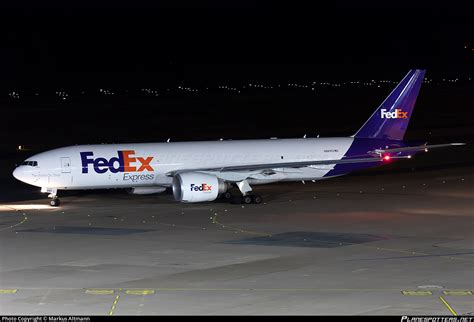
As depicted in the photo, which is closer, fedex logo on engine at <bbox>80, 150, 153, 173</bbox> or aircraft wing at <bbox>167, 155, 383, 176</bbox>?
fedex logo on engine at <bbox>80, 150, 153, 173</bbox>

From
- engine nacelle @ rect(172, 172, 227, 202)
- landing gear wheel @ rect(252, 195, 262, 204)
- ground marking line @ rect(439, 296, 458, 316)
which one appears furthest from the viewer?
landing gear wheel @ rect(252, 195, 262, 204)

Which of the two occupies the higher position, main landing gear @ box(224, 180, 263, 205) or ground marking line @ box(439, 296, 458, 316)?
ground marking line @ box(439, 296, 458, 316)

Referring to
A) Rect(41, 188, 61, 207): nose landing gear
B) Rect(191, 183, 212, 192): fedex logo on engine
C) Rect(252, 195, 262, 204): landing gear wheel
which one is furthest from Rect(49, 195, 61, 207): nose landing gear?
Rect(252, 195, 262, 204): landing gear wheel

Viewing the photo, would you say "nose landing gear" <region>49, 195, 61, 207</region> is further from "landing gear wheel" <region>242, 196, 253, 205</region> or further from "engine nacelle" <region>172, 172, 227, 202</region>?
"landing gear wheel" <region>242, 196, 253, 205</region>

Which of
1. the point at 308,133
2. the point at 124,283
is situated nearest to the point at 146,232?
the point at 124,283

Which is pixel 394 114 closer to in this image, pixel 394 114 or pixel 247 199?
pixel 394 114

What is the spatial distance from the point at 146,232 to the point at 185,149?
12.4 m

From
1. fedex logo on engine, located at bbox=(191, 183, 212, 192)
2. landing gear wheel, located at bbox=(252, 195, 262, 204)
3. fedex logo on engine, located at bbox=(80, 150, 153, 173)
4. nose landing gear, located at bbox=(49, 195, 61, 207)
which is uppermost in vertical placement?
fedex logo on engine, located at bbox=(80, 150, 153, 173)

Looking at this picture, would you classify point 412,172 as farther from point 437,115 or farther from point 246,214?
point 437,115

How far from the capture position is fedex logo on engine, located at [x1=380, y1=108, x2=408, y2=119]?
59656 millimetres

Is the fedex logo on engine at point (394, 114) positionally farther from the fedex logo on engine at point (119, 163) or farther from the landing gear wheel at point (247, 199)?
the fedex logo on engine at point (119, 163)

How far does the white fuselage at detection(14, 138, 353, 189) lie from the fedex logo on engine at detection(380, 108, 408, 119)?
2.90 metres

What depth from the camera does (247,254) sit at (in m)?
37.1

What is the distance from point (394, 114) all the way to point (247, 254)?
994 inches
